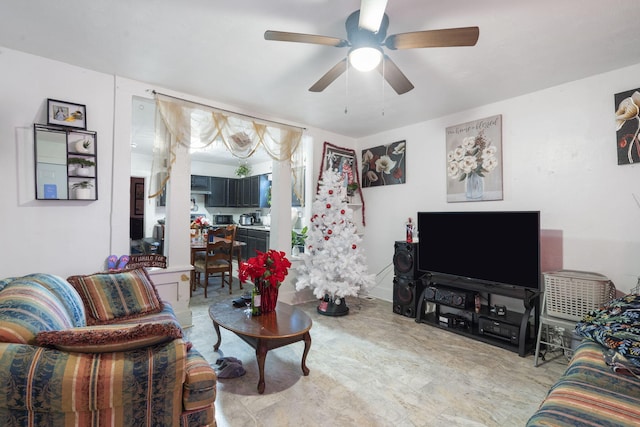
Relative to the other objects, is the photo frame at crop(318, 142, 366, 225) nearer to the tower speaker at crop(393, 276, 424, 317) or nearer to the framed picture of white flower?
the tower speaker at crop(393, 276, 424, 317)

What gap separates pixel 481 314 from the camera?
3066 millimetres

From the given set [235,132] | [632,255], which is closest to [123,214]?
[235,132]

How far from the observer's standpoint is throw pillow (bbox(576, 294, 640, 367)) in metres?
1.51

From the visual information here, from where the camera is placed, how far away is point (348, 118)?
4.01 m

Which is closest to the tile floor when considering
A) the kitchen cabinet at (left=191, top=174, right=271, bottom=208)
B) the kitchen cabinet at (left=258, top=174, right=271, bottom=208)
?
the kitchen cabinet at (left=258, top=174, right=271, bottom=208)

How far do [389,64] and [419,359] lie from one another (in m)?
2.45

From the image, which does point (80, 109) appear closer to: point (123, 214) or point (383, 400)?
point (123, 214)

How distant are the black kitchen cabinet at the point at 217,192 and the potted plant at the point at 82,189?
4837mm

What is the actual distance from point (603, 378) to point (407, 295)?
2305mm

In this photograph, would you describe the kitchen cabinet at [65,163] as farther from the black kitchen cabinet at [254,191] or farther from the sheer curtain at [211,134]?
the black kitchen cabinet at [254,191]

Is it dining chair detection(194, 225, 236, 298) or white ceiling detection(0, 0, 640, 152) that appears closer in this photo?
white ceiling detection(0, 0, 640, 152)

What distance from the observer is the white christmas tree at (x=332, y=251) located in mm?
3680

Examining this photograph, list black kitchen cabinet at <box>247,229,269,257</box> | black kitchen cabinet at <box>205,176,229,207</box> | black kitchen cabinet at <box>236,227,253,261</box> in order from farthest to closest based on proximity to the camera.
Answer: black kitchen cabinet at <box>205,176,229,207</box> < black kitchen cabinet at <box>236,227,253,261</box> < black kitchen cabinet at <box>247,229,269,257</box>

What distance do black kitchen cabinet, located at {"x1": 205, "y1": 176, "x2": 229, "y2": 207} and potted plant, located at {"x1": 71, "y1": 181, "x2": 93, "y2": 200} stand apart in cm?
484
